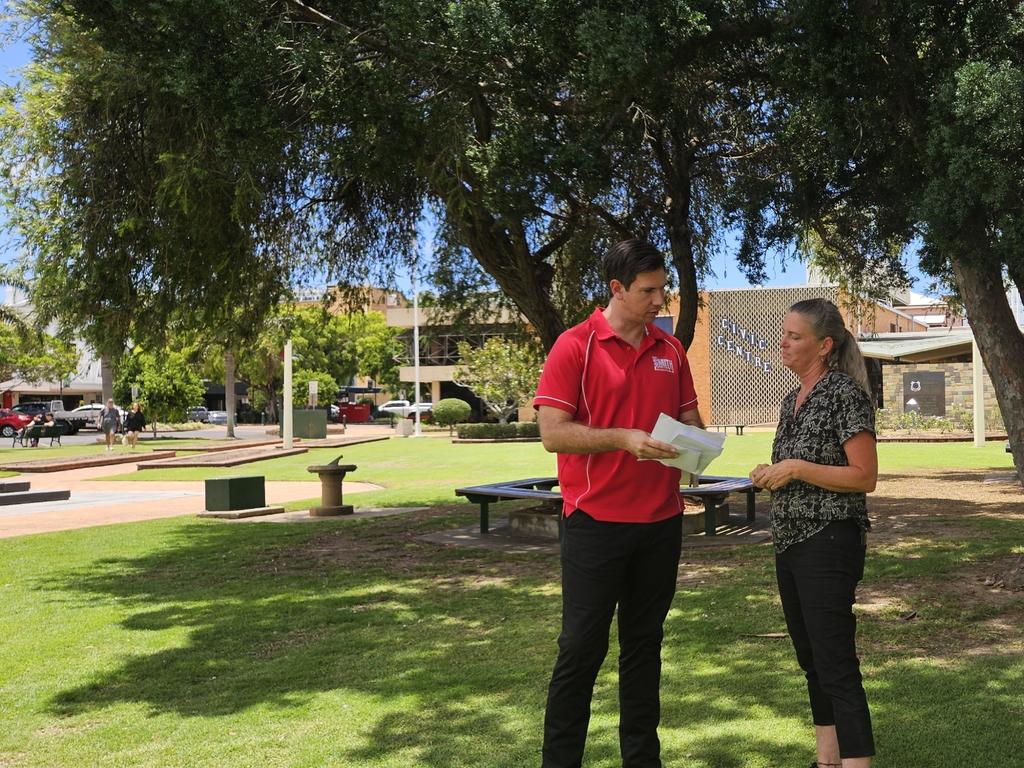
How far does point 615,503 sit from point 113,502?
14.3m

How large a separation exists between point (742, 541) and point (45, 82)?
27.4 feet

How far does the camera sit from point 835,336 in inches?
141

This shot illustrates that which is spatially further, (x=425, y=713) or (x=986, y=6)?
(x=986, y=6)

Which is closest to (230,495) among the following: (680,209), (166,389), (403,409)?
(680,209)

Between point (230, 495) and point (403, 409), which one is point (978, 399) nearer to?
point (230, 495)

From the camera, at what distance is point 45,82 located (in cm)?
1052

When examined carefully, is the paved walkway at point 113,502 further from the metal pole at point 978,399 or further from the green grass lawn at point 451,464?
the metal pole at point 978,399

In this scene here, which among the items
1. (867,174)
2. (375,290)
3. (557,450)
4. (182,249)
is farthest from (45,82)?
(557,450)

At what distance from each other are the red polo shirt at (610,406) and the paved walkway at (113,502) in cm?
1019

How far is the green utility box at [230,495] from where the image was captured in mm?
13414

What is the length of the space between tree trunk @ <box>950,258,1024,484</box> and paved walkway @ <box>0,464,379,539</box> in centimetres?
1022

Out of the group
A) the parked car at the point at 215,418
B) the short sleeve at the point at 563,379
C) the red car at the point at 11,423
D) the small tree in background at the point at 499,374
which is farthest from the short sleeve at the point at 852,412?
the parked car at the point at 215,418

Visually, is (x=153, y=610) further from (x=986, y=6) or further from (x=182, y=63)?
(x=986, y=6)

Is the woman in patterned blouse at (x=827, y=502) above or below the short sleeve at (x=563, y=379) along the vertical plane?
below
